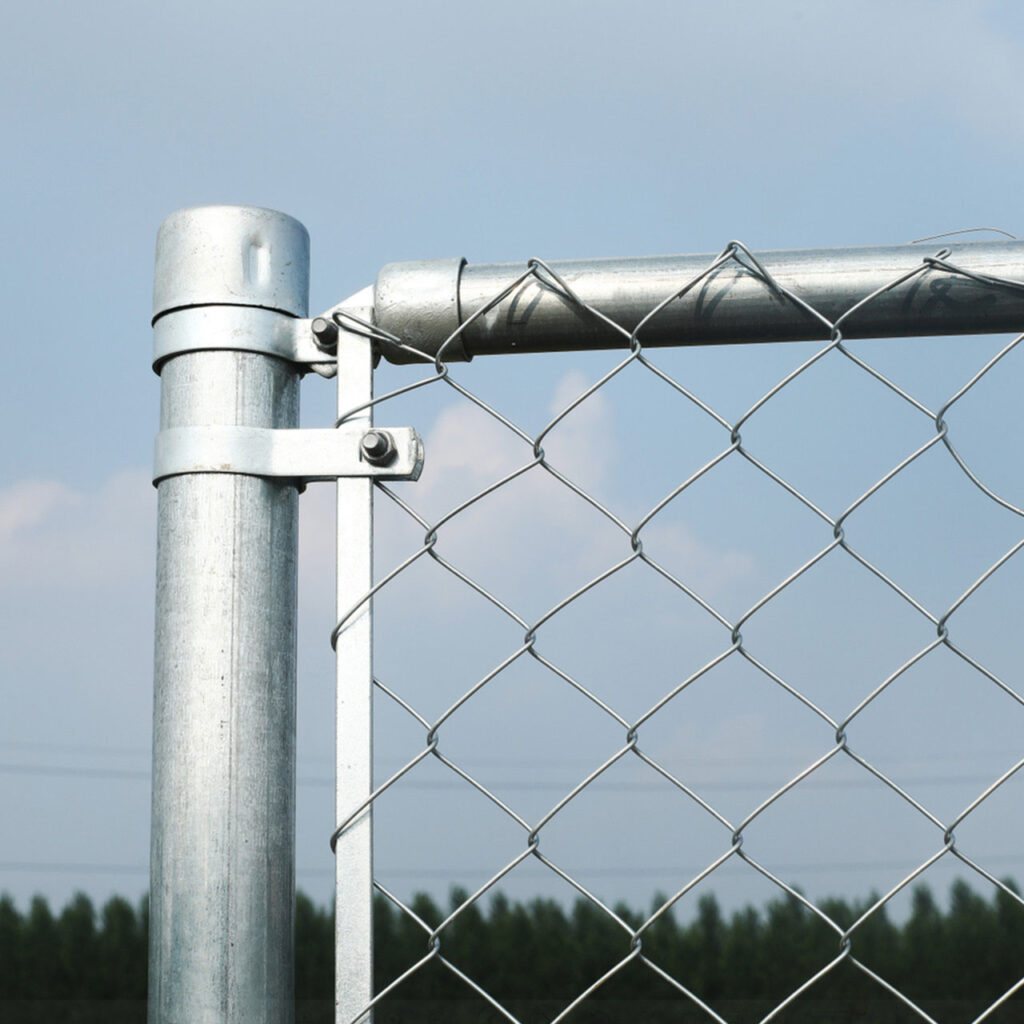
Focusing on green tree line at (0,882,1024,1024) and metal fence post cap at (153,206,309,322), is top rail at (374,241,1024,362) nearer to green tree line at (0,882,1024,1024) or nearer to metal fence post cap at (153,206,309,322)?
metal fence post cap at (153,206,309,322)

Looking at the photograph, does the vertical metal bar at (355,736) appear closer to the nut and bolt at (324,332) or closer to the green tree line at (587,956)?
the nut and bolt at (324,332)

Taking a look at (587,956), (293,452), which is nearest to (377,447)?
(293,452)

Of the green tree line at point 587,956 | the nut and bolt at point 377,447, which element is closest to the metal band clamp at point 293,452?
the nut and bolt at point 377,447

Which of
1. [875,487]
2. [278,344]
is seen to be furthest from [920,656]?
[278,344]

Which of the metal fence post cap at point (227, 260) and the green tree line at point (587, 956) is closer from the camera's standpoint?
the metal fence post cap at point (227, 260)

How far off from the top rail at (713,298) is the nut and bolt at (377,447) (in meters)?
0.06

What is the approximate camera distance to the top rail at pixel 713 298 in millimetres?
640

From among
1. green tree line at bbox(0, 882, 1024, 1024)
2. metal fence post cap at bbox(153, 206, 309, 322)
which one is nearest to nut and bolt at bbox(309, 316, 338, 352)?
metal fence post cap at bbox(153, 206, 309, 322)

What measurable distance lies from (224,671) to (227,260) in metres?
0.22

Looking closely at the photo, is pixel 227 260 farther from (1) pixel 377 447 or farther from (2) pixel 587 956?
(2) pixel 587 956

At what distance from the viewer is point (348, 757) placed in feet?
2.00

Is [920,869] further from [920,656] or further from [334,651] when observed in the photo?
[334,651]

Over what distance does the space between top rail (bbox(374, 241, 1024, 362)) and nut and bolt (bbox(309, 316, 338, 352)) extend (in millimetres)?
25

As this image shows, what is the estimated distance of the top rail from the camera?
2.10 feet
